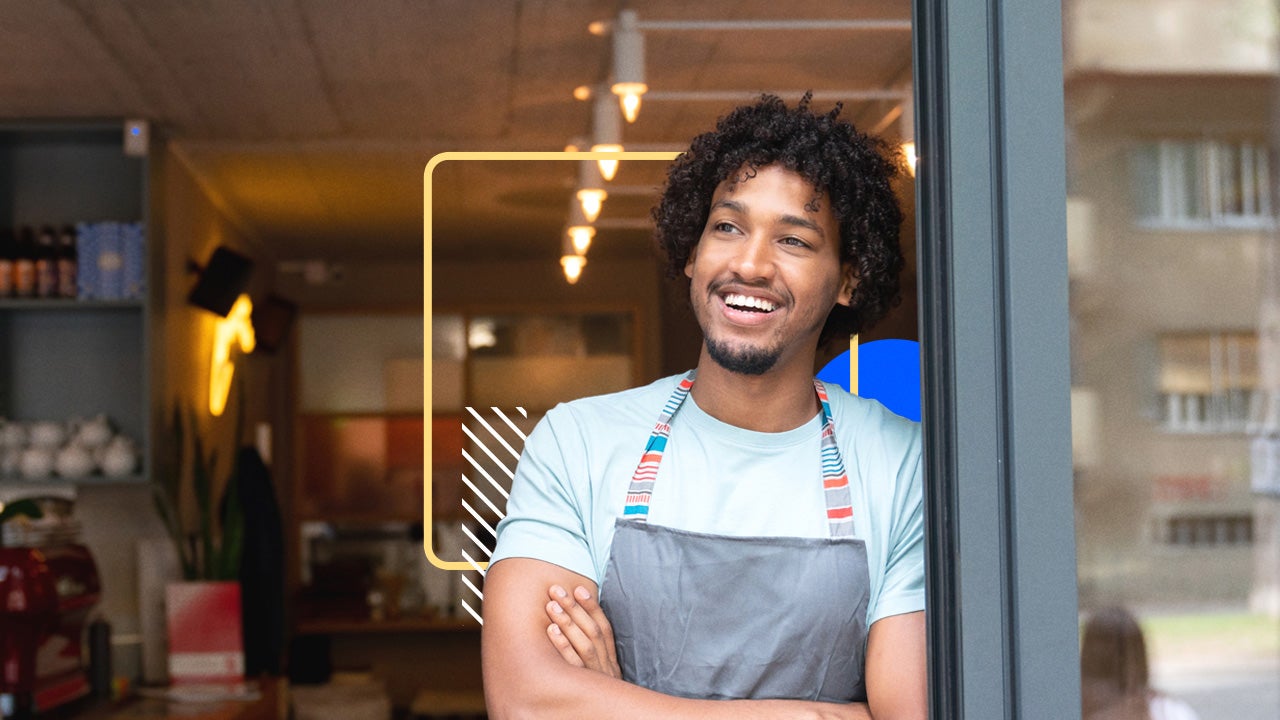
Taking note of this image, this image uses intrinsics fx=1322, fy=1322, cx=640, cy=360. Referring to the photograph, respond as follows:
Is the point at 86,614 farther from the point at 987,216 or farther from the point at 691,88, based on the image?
the point at 987,216

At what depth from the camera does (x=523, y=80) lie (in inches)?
141

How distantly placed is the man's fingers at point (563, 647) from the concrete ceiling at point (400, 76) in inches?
39.4

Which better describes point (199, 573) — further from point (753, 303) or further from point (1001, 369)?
point (1001, 369)

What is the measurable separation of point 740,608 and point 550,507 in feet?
0.80

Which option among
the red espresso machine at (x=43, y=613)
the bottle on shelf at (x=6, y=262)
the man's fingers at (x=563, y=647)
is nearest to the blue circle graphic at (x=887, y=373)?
the man's fingers at (x=563, y=647)

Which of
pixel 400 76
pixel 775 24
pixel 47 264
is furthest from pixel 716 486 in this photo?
pixel 47 264

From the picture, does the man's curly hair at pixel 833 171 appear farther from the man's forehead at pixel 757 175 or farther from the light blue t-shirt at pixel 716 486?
the light blue t-shirt at pixel 716 486

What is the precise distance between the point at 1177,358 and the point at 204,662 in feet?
11.1

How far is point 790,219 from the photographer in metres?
1.53

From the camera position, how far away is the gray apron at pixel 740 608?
4.84 feet

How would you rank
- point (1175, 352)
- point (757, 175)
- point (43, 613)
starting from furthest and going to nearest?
1. point (43, 613)
2. point (757, 175)
3. point (1175, 352)

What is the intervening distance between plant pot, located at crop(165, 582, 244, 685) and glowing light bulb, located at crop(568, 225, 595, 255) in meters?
1.83

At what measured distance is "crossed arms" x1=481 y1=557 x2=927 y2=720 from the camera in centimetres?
137

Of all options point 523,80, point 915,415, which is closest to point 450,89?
point 523,80
